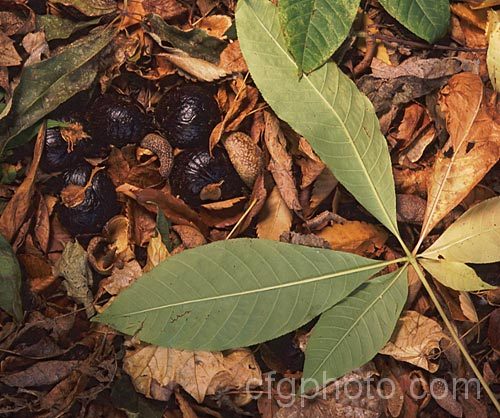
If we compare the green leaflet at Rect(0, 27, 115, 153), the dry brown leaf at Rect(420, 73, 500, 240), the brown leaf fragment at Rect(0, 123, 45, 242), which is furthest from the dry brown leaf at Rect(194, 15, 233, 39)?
the dry brown leaf at Rect(420, 73, 500, 240)

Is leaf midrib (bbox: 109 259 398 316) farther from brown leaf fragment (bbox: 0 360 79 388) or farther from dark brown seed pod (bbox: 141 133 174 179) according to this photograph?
dark brown seed pod (bbox: 141 133 174 179)

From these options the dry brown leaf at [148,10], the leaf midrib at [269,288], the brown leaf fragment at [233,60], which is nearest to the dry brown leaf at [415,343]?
the leaf midrib at [269,288]

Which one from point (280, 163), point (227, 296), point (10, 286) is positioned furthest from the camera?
point (280, 163)

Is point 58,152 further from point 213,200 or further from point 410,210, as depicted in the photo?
point 410,210

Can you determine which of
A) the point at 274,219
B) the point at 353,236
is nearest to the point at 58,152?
the point at 274,219

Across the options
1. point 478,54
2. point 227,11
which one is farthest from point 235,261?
point 478,54

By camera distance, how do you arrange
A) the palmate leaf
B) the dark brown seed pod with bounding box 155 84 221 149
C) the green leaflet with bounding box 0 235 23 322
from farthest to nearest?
1. the dark brown seed pod with bounding box 155 84 221 149
2. the green leaflet with bounding box 0 235 23 322
3. the palmate leaf

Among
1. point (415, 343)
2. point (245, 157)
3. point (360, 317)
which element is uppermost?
point (245, 157)

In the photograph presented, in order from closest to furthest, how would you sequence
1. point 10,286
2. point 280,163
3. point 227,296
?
point 227,296 → point 10,286 → point 280,163
